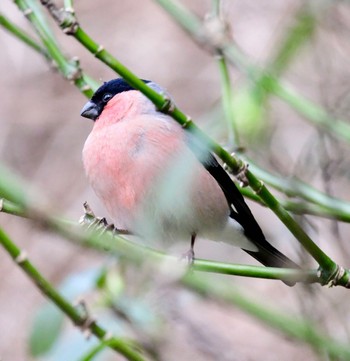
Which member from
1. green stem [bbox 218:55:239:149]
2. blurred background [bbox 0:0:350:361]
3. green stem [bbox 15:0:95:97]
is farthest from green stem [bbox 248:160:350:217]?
blurred background [bbox 0:0:350:361]

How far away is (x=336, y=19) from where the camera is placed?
220cm

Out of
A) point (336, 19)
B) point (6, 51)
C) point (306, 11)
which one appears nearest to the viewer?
point (306, 11)

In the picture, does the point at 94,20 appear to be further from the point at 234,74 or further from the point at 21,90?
the point at 234,74

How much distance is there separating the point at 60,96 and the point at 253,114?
5439 millimetres

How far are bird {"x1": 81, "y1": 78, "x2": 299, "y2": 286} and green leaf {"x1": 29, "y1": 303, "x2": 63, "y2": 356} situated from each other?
0.61 meters

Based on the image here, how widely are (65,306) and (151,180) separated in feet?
3.21

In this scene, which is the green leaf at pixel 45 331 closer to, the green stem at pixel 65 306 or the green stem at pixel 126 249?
the green stem at pixel 65 306

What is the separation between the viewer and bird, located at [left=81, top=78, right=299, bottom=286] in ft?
9.70

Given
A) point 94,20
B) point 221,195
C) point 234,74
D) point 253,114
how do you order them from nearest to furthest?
point 253,114, point 221,195, point 234,74, point 94,20

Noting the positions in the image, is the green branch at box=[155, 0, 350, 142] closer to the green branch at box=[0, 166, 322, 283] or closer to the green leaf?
the green branch at box=[0, 166, 322, 283]

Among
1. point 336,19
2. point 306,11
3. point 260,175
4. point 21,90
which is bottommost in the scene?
point 306,11

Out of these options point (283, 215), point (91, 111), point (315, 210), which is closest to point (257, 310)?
point (283, 215)

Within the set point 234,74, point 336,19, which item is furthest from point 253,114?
point 234,74

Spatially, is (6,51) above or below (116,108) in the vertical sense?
above
